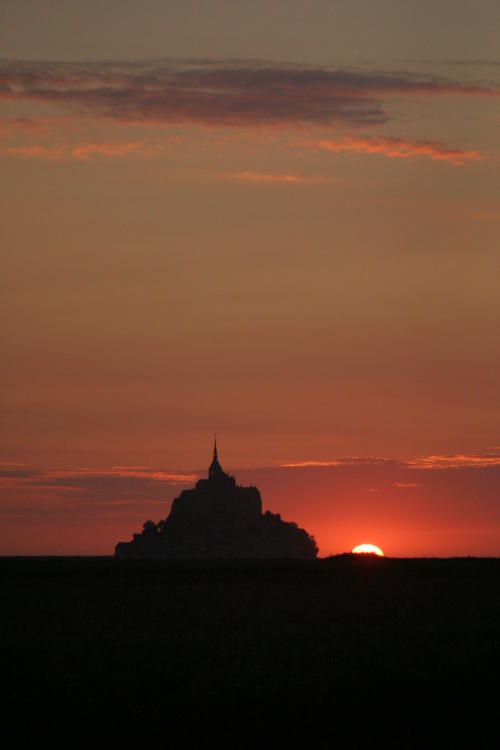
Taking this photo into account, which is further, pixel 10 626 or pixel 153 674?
pixel 10 626

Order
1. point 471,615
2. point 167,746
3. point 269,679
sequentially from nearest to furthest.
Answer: point 167,746 < point 269,679 < point 471,615

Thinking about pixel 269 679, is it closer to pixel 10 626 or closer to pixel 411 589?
pixel 10 626

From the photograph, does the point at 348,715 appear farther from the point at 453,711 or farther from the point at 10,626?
the point at 10,626

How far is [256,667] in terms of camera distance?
3484 centimetres

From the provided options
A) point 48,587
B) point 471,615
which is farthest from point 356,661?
point 48,587

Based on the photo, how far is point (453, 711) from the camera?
29.1 metres

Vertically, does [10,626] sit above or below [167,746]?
above

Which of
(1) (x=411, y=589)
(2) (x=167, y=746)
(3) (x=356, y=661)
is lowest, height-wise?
(2) (x=167, y=746)

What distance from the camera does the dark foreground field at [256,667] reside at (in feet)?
89.2

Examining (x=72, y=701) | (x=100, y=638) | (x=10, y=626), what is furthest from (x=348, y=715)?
(x=10, y=626)

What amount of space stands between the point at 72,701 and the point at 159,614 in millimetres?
21522

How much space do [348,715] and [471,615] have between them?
74.6ft

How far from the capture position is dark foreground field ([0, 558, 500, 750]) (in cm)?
2720

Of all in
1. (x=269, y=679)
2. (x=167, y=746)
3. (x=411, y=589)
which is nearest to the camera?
(x=167, y=746)
